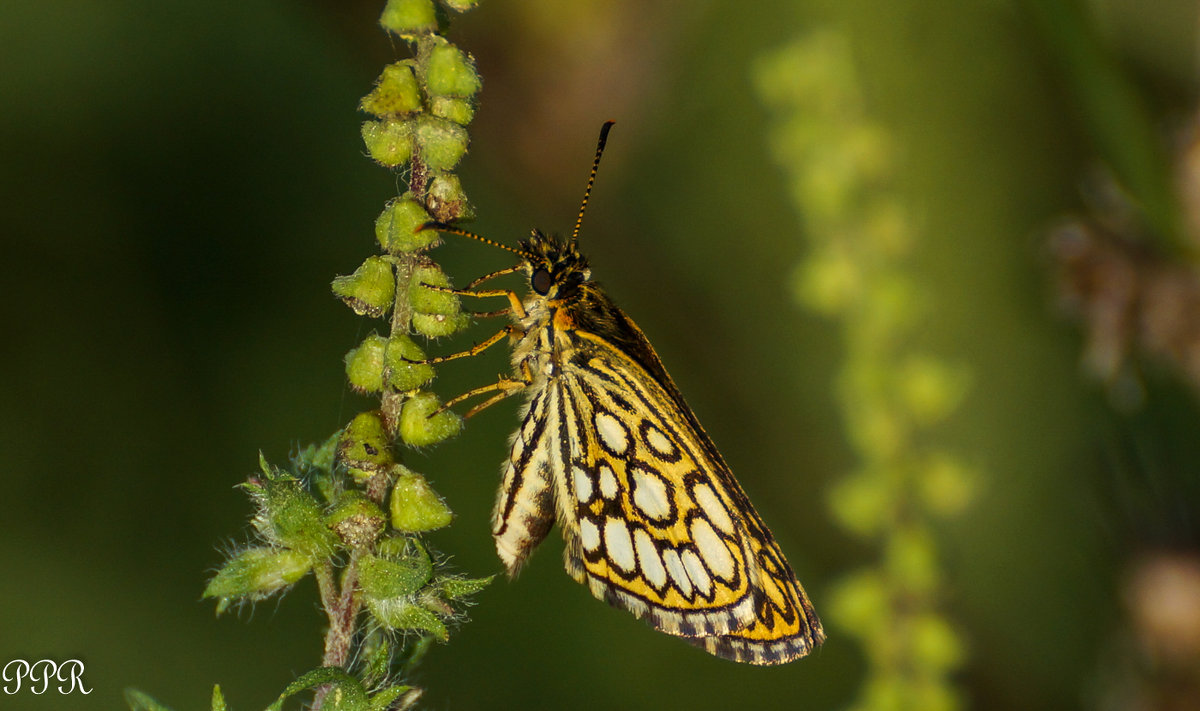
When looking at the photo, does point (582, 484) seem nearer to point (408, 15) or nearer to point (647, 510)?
point (647, 510)

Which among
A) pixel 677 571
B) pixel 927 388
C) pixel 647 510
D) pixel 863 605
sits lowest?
pixel 863 605

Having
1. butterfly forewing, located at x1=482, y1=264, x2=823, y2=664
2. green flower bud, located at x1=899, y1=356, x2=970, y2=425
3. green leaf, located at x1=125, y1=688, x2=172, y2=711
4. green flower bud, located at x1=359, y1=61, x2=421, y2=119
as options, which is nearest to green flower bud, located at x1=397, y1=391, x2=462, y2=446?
green flower bud, located at x1=359, y1=61, x2=421, y2=119

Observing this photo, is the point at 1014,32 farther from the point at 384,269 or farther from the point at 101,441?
the point at 101,441

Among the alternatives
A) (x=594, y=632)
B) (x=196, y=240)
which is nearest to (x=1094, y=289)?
(x=594, y=632)

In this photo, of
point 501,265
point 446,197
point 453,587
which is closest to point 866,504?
point 453,587

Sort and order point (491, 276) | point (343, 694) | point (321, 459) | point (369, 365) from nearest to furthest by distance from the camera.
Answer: point (343, 694) → point (369, 365) → point (321, 459) → point (491, 276)

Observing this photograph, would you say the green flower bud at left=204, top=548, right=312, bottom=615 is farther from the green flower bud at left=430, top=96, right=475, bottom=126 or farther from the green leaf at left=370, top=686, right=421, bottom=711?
the green flower bud at left=430, top=96, right=475, bottom=126

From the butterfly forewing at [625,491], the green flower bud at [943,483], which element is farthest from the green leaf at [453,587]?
the green flower bud at [943,483]
